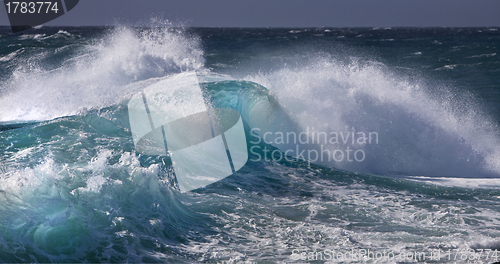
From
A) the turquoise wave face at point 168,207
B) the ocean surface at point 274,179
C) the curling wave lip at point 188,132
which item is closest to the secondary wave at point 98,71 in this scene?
the ocean surface at point 274,179

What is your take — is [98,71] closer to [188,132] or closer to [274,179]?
[188,132]

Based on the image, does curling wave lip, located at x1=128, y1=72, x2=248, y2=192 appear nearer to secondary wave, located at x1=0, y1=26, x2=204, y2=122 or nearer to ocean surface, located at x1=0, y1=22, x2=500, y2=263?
ocean surface, located at x1=0, y1=22, x2=500, y2=263

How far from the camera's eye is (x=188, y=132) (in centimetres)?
716

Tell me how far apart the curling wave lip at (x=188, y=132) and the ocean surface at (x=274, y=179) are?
0.22 metres

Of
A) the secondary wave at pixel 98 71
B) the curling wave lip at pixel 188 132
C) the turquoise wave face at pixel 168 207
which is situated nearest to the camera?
the turquoise wave face at pixel 168 207

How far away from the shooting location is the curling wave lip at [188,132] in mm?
6078

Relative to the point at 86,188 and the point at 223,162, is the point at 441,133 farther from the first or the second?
the point at 86,188

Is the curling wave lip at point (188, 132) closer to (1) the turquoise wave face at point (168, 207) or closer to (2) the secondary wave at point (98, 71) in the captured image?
(1) the turquoise wave face at point (168, 207)

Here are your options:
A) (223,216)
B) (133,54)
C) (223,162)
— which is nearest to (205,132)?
(223,162)

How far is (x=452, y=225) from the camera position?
445cm

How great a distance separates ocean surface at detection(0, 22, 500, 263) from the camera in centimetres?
373

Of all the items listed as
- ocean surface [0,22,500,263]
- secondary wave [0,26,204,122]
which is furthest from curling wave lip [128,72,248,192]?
secondary wave [0,26,204,122]

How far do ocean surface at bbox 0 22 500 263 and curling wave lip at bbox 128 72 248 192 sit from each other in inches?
8.5

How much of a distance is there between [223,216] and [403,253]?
2.07 metres
